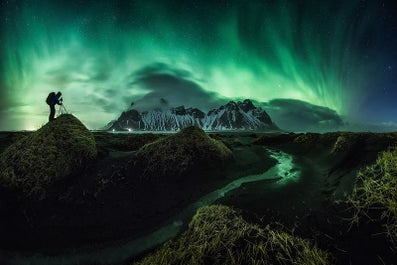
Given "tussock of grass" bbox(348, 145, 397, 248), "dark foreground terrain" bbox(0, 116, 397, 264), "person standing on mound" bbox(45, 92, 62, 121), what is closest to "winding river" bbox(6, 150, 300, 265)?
"dark foreground terrain" bbox(0, 116, 397, 264)

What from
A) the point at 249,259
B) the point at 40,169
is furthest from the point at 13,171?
the point at 249,259

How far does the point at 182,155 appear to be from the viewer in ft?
49.8

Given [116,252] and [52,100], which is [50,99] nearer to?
[52,100]

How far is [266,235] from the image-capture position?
7.85m

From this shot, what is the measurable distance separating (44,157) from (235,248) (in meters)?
11.1

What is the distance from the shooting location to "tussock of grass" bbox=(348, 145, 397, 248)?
7.60 metres

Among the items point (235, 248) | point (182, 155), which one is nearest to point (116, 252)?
point (235, 248)

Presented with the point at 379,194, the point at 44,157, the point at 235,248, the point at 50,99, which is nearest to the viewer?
the point at 235,248

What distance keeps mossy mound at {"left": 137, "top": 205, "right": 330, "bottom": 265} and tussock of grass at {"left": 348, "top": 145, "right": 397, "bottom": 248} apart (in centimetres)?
230

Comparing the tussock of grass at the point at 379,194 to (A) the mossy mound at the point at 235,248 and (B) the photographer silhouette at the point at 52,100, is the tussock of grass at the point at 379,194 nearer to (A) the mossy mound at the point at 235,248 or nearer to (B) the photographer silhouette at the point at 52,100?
(A) the mossy mound at the point at 235,248

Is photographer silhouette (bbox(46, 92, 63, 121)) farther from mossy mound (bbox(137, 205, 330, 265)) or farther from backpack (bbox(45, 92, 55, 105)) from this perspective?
mossy mound (bbox(137, 205, 330, 265))

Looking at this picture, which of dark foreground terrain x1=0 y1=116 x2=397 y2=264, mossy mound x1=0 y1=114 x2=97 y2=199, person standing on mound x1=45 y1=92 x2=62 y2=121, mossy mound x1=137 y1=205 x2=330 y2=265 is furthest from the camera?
person standing on mound x1=45 y1=92 x2=62 y2=121

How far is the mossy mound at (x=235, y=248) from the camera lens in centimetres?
689

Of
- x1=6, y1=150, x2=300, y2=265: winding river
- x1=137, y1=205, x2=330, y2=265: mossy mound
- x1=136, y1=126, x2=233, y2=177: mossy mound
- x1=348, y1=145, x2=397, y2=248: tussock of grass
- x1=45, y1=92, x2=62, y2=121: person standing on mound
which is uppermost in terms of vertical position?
x1=45, y1=92, x2=62, y2=121: person standing on mound
